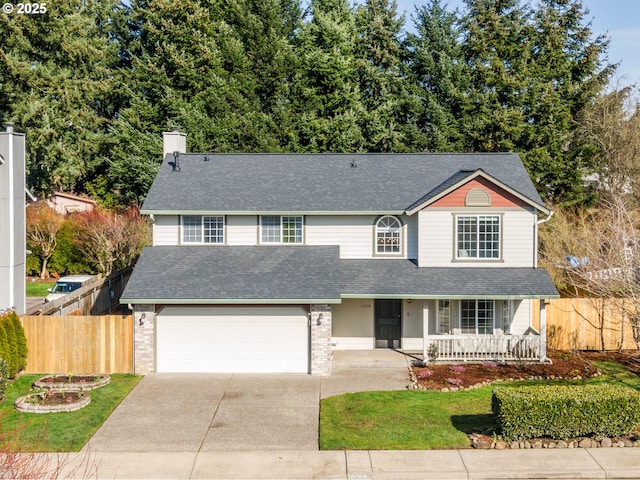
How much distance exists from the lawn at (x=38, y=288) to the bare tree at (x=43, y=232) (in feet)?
5.87

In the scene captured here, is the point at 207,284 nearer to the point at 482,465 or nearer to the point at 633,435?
the point at 482,465

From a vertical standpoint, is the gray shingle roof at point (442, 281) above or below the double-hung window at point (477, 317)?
above

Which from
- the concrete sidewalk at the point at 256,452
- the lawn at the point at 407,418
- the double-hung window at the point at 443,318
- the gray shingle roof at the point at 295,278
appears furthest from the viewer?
the double-hung window at the point at 443,318

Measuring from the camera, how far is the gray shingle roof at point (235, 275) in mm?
22766

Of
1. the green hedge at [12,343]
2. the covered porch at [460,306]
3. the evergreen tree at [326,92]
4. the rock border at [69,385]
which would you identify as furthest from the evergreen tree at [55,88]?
the covered porch at [460,306]

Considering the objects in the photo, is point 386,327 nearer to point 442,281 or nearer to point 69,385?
point 442,281

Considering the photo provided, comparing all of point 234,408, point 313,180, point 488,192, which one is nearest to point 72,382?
point 234,408

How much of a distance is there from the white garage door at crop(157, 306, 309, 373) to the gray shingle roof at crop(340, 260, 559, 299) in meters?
2.46

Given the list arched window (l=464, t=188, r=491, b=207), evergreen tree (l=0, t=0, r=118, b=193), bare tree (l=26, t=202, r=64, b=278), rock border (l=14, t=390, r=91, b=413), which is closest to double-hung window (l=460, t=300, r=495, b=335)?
arched window (l=464, t=188, r=491, b=207)

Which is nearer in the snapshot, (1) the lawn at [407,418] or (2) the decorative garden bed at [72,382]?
(1) the lawn at [407,418]

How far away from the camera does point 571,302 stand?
25797 mm

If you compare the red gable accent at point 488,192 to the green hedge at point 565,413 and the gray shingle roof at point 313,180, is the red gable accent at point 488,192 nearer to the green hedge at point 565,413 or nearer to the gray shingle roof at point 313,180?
the gray shingle roof at point 313,180

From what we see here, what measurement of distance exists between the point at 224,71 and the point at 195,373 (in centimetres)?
2972

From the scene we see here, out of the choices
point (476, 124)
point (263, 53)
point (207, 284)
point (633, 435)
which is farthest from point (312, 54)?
point (633, 435)
